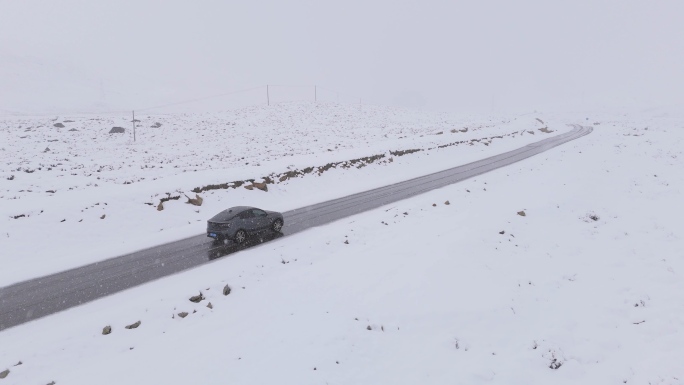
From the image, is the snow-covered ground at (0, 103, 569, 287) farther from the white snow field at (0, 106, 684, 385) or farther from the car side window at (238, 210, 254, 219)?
the car side window at (238, 210, 254, 219)

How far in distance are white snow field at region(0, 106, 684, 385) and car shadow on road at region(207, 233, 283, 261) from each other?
2.34 feet

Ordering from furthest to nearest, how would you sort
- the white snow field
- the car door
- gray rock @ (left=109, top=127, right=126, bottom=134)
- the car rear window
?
1. gray rock @ (left=109, top=127, right=126, bottom=134)
2. the car door
3. the car rear window
4. the white snow field

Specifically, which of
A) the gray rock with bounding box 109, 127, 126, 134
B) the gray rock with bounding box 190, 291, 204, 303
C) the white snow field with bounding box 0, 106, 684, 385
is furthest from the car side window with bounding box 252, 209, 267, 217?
the gray rock with bounding box 109, 127, 126, 134

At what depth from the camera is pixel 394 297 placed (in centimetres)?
1108

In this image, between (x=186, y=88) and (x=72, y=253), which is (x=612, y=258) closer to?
(x=72, y=253)

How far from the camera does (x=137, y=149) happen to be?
144 feet

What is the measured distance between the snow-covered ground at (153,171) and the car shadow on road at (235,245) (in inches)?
121

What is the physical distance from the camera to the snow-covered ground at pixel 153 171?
17.2 meters

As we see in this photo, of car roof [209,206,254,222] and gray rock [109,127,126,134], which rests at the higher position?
gray rock [109,127,126,134]

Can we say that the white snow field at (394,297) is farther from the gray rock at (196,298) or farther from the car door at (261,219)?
the car door at (261,219)

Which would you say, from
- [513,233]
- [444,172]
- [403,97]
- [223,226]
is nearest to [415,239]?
[513,233]

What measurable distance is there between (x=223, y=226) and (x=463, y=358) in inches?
444

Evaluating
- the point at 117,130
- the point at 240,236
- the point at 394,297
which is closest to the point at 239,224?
the point at 240,236

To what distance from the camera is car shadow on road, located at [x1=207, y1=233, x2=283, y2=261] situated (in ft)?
50.4
